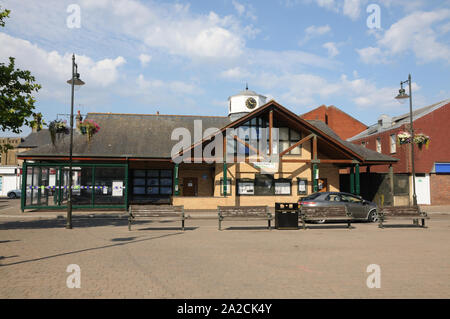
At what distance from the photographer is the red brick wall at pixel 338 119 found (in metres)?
47.5

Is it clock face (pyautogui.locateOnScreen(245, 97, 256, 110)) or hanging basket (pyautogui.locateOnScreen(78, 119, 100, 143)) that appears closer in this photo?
hanging basket (pyautogui.locateOnScreen(78, 119, 100, 143))

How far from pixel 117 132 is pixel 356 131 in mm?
31805

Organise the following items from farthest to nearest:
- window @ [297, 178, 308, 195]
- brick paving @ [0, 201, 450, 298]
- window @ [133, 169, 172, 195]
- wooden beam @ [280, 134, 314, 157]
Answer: window @ [133, 169, 172, 195], window @ [297, 178, 308, 195], wooden beam @ [280, 134, 314, 157], brick paving @ [0, 201, 450, 298]

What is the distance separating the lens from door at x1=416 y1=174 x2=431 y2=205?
29.7 meters

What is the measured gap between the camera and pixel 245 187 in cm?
2572

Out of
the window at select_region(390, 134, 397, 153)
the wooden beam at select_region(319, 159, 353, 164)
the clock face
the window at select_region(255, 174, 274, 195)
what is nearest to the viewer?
the wooden beam at select_region(319, 159, 353, 164)

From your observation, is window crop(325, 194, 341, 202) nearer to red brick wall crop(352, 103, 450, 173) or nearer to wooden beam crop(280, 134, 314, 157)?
wooden beam crop(280, 134, 314, 157)

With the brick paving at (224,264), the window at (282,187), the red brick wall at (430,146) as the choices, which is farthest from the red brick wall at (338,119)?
the brick paving at (224,264)

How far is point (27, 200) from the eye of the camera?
74.9 ft

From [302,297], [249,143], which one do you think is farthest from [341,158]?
[302,297]

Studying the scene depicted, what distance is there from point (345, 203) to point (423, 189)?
16334 millimetres

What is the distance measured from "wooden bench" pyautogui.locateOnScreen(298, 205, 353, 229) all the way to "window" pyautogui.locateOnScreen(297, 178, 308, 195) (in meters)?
10.8

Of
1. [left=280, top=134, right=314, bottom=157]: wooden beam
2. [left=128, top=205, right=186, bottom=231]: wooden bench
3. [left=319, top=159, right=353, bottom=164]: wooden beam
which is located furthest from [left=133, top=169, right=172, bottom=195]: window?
[left=128, top=205, right=186, bottom=231]: wooden bench
